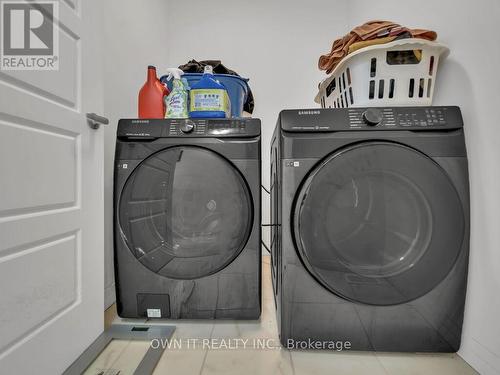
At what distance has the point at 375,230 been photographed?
0.91 m

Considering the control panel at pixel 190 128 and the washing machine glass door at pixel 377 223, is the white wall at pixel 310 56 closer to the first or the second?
the washing machine glass door at pixel 377 223

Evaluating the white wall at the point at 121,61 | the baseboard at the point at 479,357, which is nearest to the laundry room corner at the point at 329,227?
the baseboard at the point at 479,357

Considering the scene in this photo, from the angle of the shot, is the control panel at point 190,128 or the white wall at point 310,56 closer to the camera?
the white wall at point 310,56

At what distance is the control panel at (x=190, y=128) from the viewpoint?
1.08 metres

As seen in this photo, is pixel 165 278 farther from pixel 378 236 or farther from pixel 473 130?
pixel 473 130

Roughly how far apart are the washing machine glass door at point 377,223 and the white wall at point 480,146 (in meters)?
0.08

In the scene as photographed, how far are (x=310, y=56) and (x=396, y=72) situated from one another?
1.23 meters

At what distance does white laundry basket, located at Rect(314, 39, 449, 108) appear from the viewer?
0.94 metres

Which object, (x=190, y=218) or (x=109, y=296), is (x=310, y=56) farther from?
(x=109, y=296)

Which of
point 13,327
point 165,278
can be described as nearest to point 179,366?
point 165,278

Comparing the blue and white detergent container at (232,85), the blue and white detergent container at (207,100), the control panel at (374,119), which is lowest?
the control panel at (374,119)

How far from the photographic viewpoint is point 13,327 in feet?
2.19

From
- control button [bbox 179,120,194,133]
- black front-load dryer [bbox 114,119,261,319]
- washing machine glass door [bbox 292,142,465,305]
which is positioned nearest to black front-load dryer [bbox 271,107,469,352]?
washing machine glass door [bbox 292,142,465,305]

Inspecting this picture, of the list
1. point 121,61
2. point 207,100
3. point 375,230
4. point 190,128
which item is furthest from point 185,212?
point 121,61
